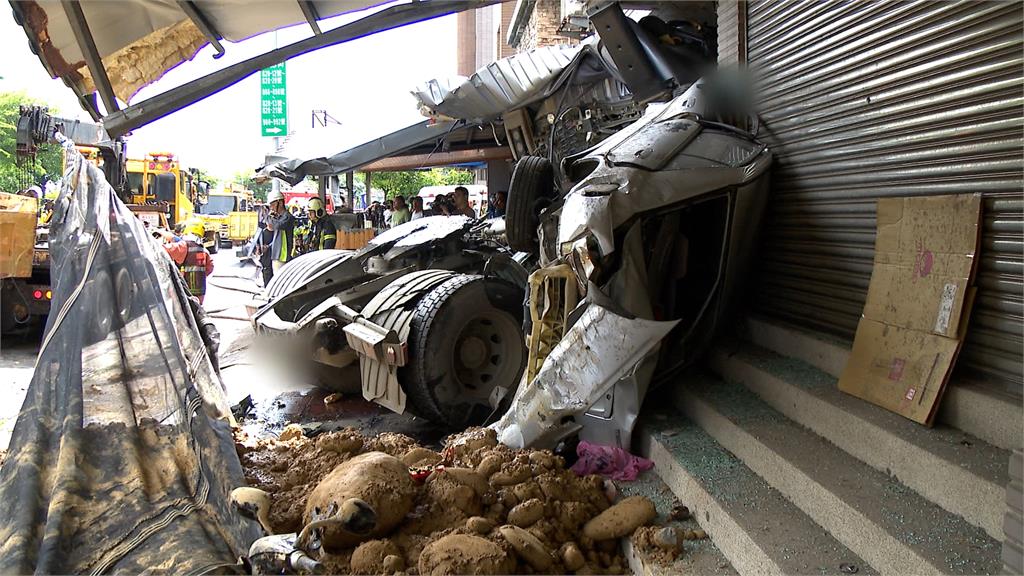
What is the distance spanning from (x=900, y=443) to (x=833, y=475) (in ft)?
0.93

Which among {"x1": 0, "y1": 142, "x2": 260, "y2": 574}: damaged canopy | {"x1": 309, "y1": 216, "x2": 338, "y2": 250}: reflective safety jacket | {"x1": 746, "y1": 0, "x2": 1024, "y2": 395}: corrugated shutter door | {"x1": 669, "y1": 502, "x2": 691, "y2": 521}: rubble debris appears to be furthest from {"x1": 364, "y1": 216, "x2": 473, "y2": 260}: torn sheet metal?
{"x1": 309, "y1": 216, "x2": 338, "y2": 250}: reflective safety jacket

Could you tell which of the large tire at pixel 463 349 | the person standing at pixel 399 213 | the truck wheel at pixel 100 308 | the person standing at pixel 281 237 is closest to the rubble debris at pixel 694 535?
the large tire at pixel 463 349

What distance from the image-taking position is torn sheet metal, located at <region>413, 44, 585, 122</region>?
8.57 metres

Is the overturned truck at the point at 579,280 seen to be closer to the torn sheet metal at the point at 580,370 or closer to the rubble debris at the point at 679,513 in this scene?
the torn sheet metal at the point at 580,370

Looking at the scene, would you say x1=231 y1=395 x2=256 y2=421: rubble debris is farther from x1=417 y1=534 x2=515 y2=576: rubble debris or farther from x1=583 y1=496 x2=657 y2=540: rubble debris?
x1=583 y1=496 x2=657 y2=540: rubble debris

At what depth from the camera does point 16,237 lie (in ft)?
24.5

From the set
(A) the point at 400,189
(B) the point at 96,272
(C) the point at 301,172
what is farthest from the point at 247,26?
(A) the point at 400,189

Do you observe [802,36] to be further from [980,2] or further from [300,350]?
[300,350]

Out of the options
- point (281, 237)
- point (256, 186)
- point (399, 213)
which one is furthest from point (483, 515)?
point (256, 186)

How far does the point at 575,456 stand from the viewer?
3891mm

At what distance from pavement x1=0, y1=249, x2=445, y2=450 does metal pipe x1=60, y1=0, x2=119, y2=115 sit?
2.17 m

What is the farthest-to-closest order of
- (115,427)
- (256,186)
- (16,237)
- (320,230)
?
(256,186)
(320,230)
(16,237)
(115,427)

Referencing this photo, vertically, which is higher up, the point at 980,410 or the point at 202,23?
the point at 202,23

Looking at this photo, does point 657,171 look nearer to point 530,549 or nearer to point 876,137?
point 876,137
